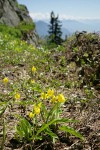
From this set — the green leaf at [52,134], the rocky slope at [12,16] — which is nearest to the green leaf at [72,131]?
the green leaf at [52,134]

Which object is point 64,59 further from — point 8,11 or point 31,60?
point 8,11

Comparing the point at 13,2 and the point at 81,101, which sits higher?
the point at 13,2

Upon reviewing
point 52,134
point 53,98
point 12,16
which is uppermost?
point 12,16

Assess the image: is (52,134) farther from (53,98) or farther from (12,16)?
(12,16)

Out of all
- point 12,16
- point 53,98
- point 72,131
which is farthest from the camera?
point 12,16

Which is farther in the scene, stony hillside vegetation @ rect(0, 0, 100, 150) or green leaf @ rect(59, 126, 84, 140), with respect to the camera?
stony hillside vegetation @ rect(0, 0, 100, 150)

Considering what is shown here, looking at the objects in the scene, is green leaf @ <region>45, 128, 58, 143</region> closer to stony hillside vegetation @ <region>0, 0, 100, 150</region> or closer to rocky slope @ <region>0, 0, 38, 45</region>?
stony hillside vegetation @ <region>0, 0, 100, 150</region>

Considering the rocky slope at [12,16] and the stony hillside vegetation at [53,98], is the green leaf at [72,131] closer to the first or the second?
the stony hillside vegetation at [53,98]

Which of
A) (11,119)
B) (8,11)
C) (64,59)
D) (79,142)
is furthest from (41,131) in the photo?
(8,11)

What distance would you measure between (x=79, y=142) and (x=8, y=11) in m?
31.0

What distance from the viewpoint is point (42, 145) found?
4.20 metres

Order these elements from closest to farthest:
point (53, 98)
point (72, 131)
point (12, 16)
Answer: point (72, 131)
point (53, 98)
point (12, 16)

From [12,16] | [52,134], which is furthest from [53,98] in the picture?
[12,16]

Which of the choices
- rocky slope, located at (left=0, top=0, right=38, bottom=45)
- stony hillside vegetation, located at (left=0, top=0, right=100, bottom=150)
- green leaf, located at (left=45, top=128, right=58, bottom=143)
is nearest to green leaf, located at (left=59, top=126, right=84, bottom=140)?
stony hillside vegetation, located at (left=0, top=0, right=100, bottom=150)
